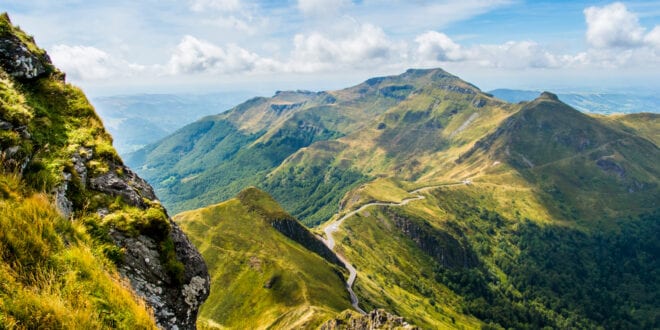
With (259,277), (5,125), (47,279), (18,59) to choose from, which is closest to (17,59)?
(18,59)

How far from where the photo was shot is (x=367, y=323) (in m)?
97.4

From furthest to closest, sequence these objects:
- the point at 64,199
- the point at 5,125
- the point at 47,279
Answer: the point at 64,199
the point at 5,125
the point at 47,279

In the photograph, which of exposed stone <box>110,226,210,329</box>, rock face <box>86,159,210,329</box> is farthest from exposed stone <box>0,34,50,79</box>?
exposed stone <box>110,226,210,329</box>

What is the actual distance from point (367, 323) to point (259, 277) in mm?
64006

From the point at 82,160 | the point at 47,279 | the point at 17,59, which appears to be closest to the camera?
the point at 47,279

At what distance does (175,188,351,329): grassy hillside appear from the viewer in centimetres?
12606

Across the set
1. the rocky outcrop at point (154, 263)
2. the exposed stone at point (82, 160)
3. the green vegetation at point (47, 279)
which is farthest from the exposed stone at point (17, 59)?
the green vegetation at point (47, 279)

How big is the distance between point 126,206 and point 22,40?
1286 centimetres

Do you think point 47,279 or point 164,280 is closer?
point 47,279

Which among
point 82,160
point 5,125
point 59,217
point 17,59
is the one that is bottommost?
point 59,217

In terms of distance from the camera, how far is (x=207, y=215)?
197625mm

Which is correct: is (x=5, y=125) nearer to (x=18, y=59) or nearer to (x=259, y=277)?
(x=18, y=59)

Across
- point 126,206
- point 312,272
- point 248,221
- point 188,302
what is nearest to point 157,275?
point 188,302

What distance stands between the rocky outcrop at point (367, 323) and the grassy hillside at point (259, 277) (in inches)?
396
